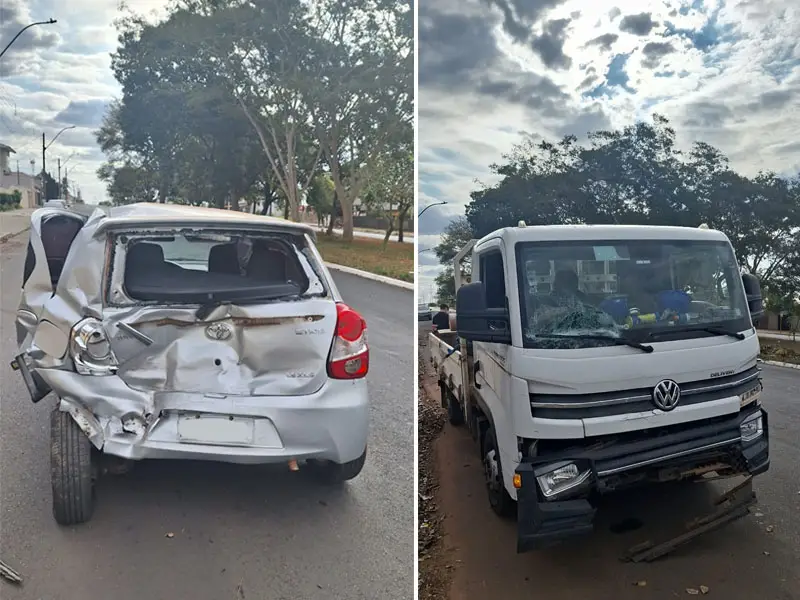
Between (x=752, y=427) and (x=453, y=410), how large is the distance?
201 centimetres

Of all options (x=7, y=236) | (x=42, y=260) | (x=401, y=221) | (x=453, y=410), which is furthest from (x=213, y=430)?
(x=453, y=410)

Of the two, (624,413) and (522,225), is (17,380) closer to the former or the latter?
(522,225)

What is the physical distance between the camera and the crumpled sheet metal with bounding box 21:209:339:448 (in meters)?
2.13

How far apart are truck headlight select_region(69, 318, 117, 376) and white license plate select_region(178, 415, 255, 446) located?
304 millimetres

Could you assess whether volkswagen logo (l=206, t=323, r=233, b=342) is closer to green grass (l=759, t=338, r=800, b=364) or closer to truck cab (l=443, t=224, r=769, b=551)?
truck cab (l=443, t=224, r=769, b=551)

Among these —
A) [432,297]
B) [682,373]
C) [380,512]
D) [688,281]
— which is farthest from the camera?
[432,297]

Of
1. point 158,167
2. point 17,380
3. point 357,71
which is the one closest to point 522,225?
point 357,71

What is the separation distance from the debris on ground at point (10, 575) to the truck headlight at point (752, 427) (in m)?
2.89

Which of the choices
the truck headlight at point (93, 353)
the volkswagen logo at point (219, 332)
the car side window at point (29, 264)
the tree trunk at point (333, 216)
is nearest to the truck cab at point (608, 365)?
the tree trunk at point (333, 216)

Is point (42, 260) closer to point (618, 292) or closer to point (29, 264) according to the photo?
point (29, 264)

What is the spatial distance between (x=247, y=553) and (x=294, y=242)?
1157 mm

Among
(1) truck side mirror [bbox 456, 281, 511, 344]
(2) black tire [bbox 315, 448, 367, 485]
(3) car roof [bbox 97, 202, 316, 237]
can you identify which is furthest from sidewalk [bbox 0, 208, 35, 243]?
(1) truck side mirror [bbox 456, 281, 511, 344]

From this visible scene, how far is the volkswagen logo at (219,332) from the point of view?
218 centimetres

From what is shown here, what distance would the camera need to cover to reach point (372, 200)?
127 inches
